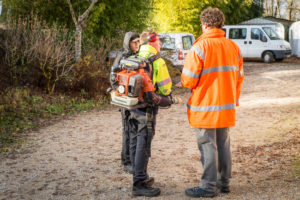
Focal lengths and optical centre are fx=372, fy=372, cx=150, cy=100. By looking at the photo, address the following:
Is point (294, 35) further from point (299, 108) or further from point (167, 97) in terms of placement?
point (167, 97)

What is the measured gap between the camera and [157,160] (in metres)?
5.65

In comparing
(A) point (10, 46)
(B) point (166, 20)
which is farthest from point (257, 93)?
(B) point (166, 20)

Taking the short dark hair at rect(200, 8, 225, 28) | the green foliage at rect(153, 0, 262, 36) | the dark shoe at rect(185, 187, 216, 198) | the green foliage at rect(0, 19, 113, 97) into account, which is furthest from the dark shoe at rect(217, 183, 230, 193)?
the green foliage at rect(153, 0, 262, 36)

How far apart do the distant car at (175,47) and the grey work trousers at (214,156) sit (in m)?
9.45

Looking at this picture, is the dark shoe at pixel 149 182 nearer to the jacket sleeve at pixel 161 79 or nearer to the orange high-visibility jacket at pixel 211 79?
the orange high-visibility jacket at pixel 211 79

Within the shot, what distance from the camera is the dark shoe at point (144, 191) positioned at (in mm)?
4230

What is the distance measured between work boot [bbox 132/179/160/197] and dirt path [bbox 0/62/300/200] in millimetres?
118

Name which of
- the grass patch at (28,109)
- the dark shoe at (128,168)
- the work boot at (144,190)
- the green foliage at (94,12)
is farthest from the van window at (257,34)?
the work boot at (144,190)

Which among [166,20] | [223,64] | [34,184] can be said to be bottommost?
[34,184]

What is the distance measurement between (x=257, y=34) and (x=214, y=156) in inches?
791

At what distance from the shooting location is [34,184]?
4777 mm

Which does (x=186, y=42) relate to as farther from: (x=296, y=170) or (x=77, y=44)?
(x=296, y=170)

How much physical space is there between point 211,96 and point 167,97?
547mm

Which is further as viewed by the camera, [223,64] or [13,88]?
[13,88]
